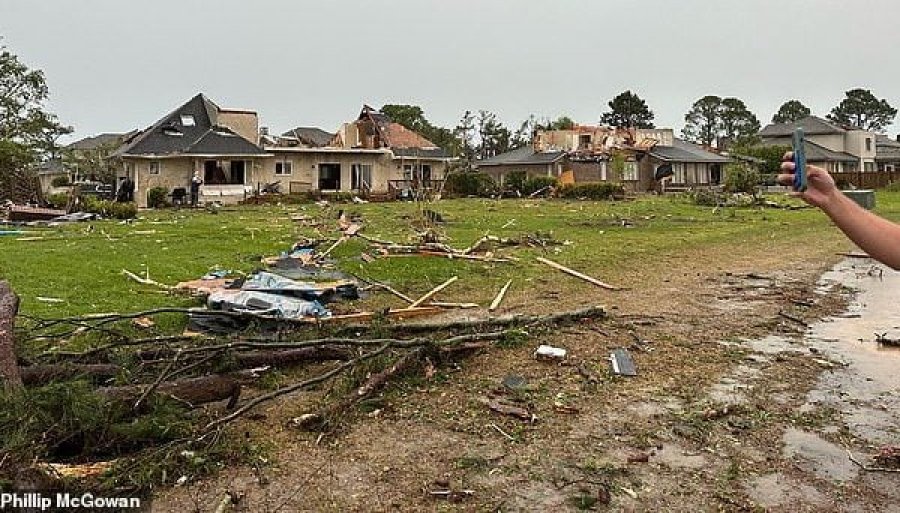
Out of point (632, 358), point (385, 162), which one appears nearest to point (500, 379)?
point (632, 358)

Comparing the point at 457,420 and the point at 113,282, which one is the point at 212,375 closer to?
the point at 457,420

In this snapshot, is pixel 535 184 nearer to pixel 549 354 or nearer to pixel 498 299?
pixel 498 299

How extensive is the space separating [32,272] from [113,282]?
1600 millimetres

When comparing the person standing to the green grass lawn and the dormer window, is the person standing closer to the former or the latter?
the dormer window

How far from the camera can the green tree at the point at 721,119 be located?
346 feet

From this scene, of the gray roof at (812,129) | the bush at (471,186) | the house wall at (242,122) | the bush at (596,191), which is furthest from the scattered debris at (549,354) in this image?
the gray roof at (812,129)

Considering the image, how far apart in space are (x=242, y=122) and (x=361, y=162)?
7390 millimetres

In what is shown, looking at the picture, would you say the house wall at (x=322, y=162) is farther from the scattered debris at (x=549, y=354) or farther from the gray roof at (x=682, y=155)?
the scattered debris at (x=549, y=354)

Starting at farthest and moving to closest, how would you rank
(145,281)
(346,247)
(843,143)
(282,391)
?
(843,143), (346,247), (145,281), (282,391)

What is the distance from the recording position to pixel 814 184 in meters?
2.60

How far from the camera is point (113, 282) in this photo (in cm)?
1022

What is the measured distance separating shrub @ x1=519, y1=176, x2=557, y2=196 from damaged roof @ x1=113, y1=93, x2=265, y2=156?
1535 centimetres

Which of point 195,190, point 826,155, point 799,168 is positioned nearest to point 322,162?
point 195,190

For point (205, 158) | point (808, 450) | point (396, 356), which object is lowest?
point (808, 450)
